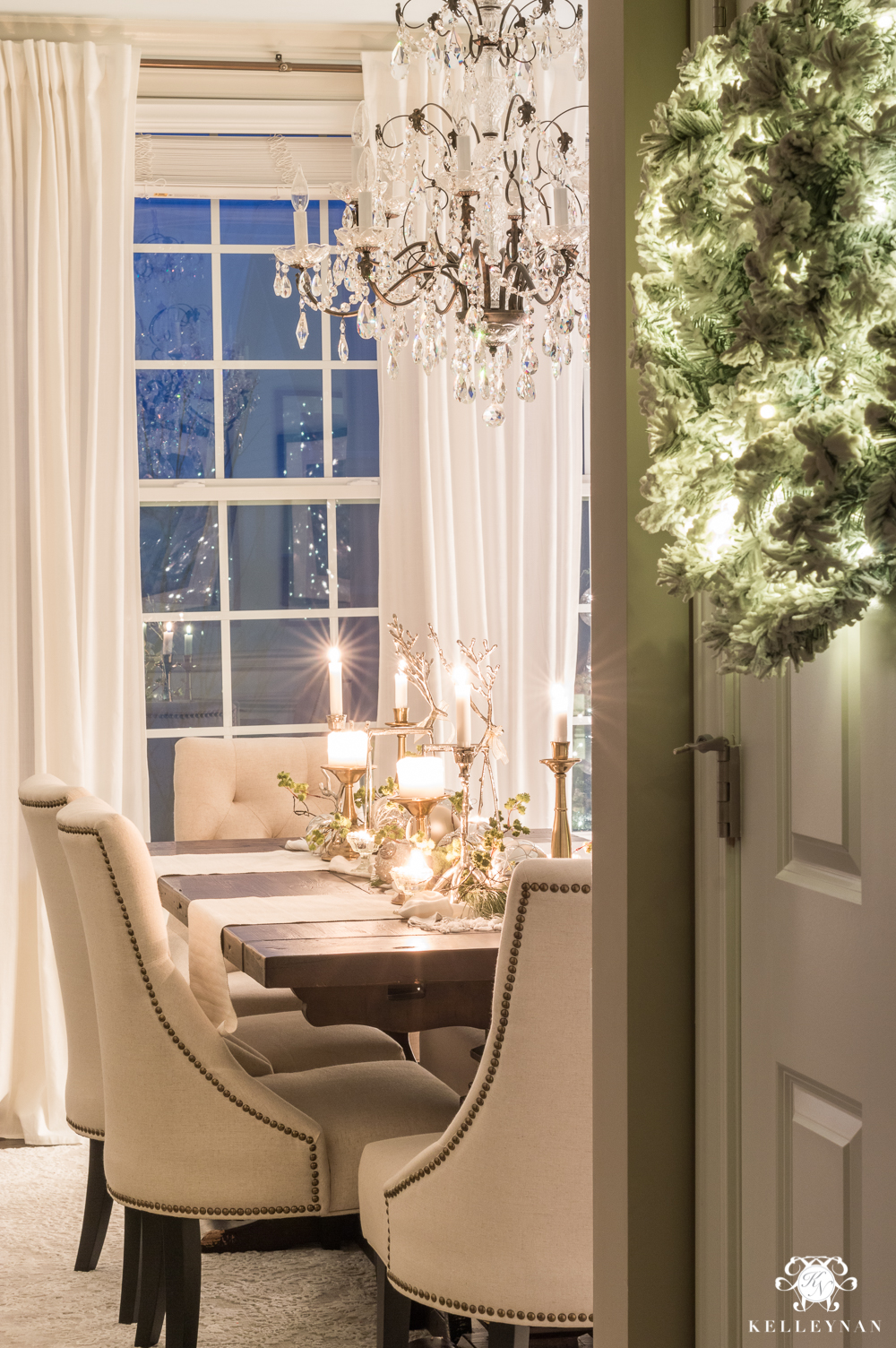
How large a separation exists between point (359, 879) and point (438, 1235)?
1.06m

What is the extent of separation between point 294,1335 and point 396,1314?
62cm

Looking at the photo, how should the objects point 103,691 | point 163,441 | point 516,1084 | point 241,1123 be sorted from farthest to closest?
point 163,441
point 103,691
point 241,1123
point 516,1084

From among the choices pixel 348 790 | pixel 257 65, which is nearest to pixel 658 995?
pixel 348 790

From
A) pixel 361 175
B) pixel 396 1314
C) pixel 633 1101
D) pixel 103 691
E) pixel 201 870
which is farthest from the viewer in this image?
pixel 103 691

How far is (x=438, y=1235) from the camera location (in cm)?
188

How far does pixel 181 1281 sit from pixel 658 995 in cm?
125

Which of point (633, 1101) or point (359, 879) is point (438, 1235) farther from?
point (359, 879)

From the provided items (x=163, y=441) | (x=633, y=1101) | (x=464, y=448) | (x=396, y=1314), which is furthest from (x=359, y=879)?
(x=163, y=441)

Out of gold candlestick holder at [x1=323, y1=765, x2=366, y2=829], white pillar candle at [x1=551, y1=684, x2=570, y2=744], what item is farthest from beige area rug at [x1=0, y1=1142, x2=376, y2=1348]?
white pillar candle at [x1=551, y1=684, x2=570, y2=744]

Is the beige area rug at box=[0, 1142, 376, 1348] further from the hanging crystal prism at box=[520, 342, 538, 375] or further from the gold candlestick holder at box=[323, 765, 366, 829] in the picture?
the hanging crystal prism at box=[520, 342, 538, 375]

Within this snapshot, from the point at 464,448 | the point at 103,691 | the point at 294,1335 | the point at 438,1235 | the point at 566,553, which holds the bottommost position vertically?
the point at 294,1335

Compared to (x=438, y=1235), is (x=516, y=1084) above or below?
above

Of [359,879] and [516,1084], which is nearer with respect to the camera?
[516,1084]

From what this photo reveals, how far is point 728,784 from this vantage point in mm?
1402
